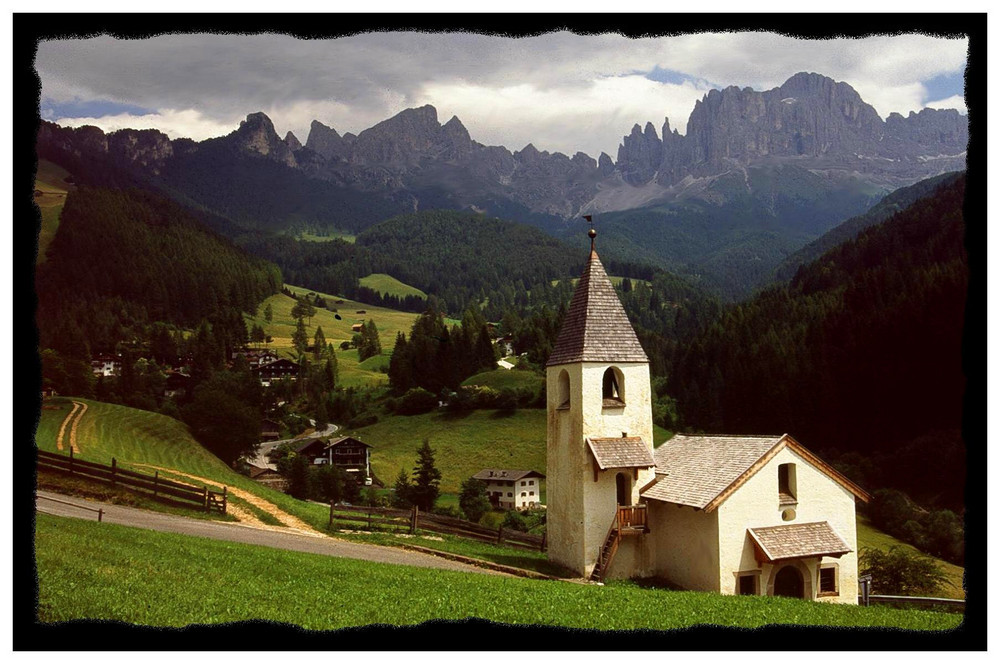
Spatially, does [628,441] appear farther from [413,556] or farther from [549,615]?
[549,615]

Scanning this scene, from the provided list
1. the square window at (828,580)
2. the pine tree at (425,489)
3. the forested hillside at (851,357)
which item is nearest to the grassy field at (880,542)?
the forested hillside at (851,357)

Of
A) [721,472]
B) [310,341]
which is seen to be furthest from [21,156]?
[310,341]

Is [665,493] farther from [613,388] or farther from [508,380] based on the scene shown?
[508,380]

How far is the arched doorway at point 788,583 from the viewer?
72.8ft

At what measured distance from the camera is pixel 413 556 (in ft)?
85.6

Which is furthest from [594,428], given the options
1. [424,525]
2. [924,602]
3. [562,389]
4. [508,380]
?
[508,380]

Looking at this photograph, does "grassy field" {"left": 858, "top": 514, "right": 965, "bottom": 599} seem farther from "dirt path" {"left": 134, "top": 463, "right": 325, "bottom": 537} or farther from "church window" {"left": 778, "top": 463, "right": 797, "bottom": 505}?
"dirt path" {"left": 134, "top": 463, "right": 325, "bottom": 537}

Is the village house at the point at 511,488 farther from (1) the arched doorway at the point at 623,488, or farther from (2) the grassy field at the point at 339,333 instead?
(2) the grassy field at the point at 339,333

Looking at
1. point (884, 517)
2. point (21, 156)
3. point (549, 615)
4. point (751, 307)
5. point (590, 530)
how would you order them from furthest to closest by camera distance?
point (751, 307), point (884, 517), point (590, 530), point (549, 615), point (21, 156)

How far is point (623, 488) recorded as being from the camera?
2567 centimetres

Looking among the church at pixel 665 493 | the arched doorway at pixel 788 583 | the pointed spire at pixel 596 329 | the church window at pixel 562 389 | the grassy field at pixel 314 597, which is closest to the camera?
the grassy field at pixel 314 597

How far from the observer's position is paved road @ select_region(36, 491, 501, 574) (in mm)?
24203

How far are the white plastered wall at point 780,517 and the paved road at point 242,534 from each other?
7529 millimetres

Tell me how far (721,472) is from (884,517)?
3535cm
